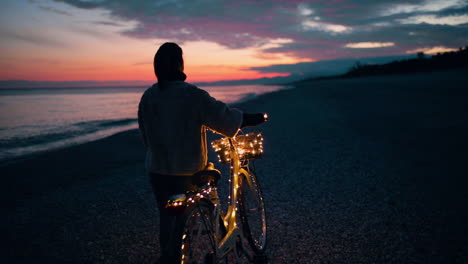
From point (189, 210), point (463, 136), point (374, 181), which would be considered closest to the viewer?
point (189, 210)

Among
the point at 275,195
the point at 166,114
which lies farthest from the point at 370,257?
the point at 166,114

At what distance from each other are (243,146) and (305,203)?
259 cm

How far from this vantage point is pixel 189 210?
1.98 meters

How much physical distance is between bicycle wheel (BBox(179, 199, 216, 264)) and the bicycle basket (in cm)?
69

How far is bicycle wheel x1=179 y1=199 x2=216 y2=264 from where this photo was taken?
1946mm

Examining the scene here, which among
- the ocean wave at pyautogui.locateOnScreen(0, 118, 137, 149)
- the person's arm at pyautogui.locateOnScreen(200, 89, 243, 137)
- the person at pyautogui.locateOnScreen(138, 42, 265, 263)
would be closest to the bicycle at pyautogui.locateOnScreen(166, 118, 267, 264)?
the person at pyautogui.locateOnScreen(138, 42, 265, 263)

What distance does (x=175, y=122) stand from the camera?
2.07 metres

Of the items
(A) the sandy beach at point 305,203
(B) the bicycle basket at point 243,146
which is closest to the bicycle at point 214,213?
(B) the bicycle basket at point 243,146

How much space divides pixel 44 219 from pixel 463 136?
11249 mm

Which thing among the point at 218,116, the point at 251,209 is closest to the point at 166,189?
the point at 218,116

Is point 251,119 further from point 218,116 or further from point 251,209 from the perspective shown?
point 251,209

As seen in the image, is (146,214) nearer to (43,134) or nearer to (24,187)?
(24,187)

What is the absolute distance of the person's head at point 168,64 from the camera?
2098 millimetres

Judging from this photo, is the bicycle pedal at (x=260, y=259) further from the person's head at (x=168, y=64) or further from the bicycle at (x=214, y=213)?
the person's head at (x=168, y=64)
